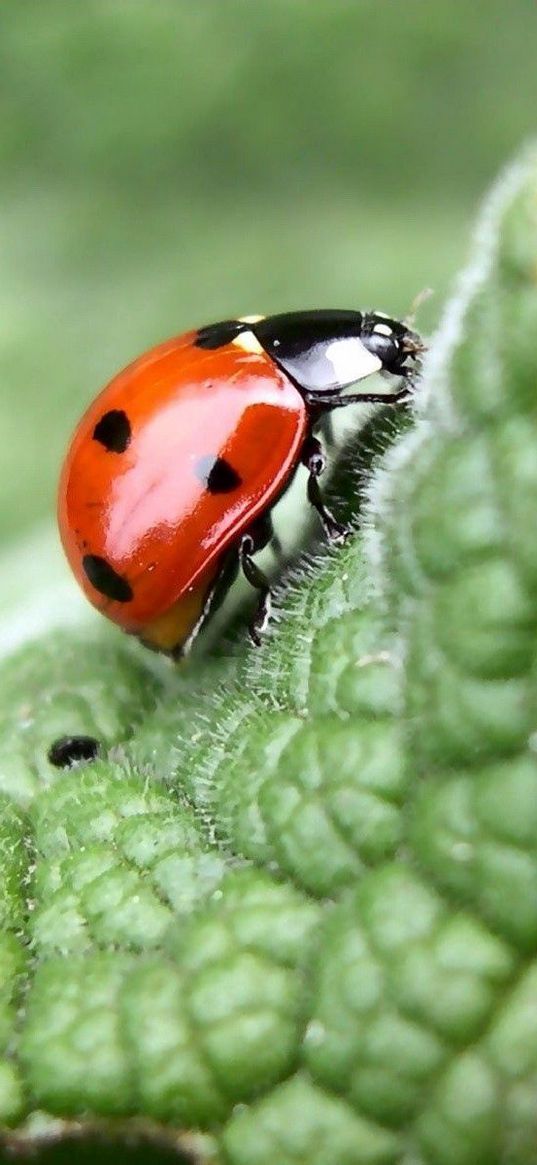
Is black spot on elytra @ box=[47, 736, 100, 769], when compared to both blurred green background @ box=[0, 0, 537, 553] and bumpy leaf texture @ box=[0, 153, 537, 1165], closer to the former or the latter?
bumpy leaf texture @ box=[0, 153, 537, 1165]

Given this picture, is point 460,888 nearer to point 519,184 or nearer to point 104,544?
point 519,184

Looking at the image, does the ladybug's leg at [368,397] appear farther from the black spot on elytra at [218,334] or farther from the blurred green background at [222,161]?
the blurred green background at [222,161]

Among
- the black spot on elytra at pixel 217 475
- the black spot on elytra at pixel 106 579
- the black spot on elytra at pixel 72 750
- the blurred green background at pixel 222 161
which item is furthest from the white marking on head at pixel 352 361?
the blurred green background at pixel 222 161

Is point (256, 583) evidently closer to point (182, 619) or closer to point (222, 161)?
point (182, 619)

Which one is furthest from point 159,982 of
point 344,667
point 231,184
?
point 231,184

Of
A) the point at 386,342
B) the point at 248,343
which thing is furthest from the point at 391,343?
the point at 248,343

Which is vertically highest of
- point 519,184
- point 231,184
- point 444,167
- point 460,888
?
point 519,184
